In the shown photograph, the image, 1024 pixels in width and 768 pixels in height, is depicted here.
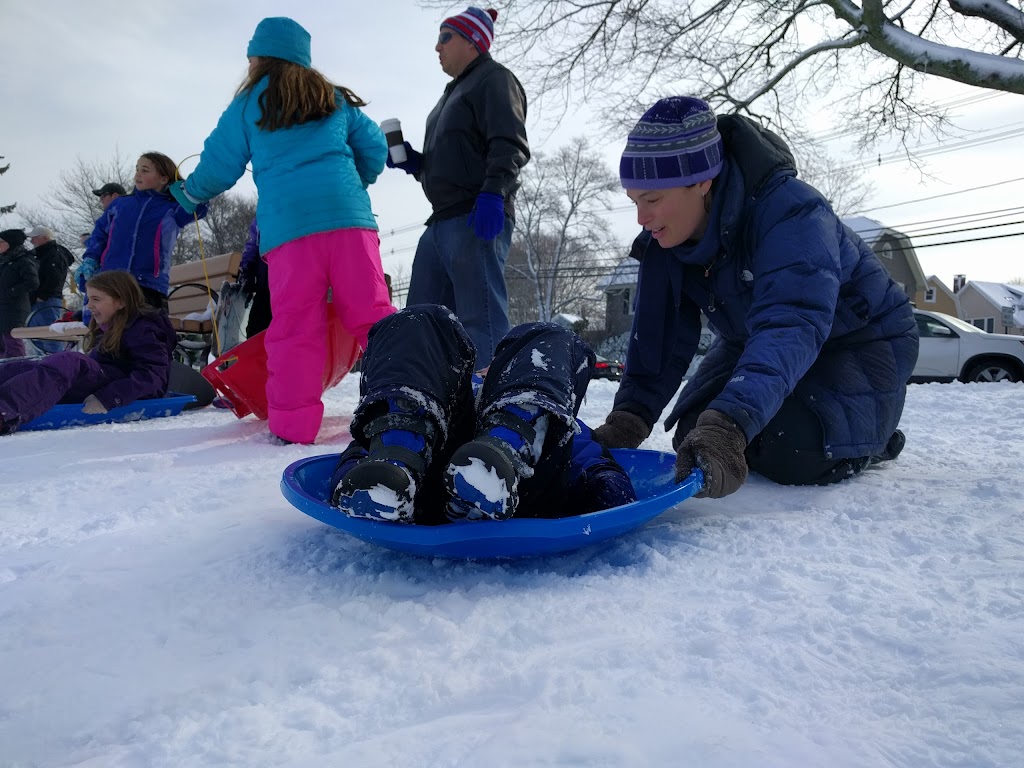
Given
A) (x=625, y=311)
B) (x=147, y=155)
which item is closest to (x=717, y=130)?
(x=147, y=155)

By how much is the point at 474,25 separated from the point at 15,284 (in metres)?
6.42

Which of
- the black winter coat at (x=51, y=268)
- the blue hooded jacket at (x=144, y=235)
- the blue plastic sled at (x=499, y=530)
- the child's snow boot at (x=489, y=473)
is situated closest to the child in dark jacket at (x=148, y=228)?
the blue hooded jacket at (x=144, y=235)

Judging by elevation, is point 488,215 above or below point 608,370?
above

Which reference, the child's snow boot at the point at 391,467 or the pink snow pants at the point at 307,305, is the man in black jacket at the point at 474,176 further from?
the child's snow boot at the point at 391,467

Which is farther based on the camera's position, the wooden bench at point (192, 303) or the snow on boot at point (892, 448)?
the wooden bench at point (192, 303)

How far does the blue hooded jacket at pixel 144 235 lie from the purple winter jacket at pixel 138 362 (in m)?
0.65

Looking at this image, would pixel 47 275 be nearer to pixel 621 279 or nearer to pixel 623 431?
pixel 623 431

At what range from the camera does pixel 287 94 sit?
290 cm

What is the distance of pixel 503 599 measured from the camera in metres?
1.17

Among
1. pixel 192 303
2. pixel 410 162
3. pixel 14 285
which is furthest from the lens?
pixel 14 285

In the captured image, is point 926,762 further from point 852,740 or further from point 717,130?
point 717,130

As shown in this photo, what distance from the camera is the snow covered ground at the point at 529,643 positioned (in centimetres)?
78

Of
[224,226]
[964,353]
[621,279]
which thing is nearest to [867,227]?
[621,279]

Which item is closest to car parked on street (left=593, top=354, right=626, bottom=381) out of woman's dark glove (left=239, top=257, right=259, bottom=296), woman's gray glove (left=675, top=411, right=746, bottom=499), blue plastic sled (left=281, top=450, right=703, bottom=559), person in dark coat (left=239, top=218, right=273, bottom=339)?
person in dark coat (left=239, top=218, right=273, bottom=339)
